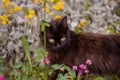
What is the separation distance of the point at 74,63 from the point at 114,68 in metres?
0.49

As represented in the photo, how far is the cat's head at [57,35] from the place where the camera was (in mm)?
4293

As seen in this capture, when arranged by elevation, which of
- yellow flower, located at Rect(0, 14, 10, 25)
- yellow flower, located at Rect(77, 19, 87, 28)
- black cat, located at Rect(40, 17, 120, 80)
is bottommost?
black cat, located at Rect(40, 17, 120, 80)

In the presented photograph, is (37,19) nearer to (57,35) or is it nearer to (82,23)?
(82,23)

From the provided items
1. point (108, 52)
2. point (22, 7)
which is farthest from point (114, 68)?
point (22, 7)

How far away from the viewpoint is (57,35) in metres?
4.30

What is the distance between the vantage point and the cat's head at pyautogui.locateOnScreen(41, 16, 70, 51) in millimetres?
4293

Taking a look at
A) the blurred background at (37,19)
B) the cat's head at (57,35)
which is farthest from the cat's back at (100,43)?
the blurred background at (37,19)

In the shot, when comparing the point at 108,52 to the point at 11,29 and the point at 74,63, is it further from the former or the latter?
the point at 11,29

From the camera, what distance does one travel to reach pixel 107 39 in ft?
14.9

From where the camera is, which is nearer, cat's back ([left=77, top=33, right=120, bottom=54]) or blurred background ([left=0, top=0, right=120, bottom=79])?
cat's back ([left=77, top=33, right=120, bottom=54])

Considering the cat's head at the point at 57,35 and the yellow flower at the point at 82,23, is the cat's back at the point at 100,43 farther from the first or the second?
the yellow flower at the point at 82,23

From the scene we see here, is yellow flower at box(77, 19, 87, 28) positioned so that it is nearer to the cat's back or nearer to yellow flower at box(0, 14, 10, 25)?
yellow flower at box(0, 14, 10, 25)

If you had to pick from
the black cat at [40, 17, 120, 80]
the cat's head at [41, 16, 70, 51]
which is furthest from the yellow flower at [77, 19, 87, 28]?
the cat's head at [41, 16, 70, 51]

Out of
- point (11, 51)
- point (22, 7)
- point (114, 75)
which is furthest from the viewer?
point (22, 7)
